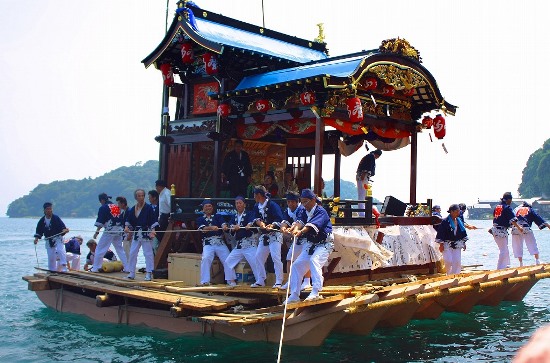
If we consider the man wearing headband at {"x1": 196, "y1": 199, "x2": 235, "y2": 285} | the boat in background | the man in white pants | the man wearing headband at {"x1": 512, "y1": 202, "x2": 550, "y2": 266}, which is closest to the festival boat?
the man wearing headband at {"x1": 196, "y1": 199, "x2": 235, "y2": 285}

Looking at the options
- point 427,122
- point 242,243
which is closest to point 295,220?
point 242,243

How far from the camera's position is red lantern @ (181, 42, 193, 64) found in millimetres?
14797

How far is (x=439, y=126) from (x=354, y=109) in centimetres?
355

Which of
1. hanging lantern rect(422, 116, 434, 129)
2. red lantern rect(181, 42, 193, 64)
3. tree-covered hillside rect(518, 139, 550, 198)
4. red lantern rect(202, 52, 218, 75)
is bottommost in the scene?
hanging lantern rect(422, 116, 434, 129)

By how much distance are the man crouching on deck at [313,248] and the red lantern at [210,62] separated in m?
5.48

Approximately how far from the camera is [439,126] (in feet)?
49.0

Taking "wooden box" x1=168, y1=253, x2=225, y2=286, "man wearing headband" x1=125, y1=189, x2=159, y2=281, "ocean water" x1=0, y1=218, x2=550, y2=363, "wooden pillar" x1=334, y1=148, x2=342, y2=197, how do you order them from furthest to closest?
"wooden pillar" x1=334, y1=148, x2=342, y2=197
"man wearing headband" x1=125, y1=189, x2=159, y2=281
"wooden box" x1=168, y1=253, x2=225, y2=286
"ocean water" x1=0, y1=218, x2=550, y2=363

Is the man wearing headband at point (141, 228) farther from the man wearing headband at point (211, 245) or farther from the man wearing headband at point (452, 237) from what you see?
the man wearing headband at point (452, 237)

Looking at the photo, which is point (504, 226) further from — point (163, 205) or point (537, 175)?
point (537, 175)

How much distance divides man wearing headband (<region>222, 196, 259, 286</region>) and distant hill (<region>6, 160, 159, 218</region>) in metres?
120

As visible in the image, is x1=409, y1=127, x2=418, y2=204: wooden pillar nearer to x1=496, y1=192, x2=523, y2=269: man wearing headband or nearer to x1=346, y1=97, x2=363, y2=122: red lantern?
x1=496, y1=192, x2=523, y2=269: man wearing headband

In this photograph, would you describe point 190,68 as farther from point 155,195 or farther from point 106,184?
point 106,184

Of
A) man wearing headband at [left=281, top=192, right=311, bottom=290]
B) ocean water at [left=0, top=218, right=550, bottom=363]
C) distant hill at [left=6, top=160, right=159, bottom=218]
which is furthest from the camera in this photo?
distant hill at [left=6, top=160, right=159, bottom=218]

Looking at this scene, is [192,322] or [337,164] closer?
[192,322]
